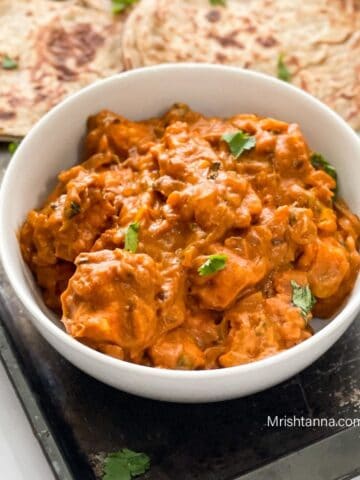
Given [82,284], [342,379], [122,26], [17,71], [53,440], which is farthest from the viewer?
[122,26]

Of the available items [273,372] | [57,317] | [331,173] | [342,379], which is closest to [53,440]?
[57,317]

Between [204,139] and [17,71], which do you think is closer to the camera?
[204,139]

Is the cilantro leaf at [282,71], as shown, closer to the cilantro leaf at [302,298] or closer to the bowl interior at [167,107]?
the bowl interior at [167,107]

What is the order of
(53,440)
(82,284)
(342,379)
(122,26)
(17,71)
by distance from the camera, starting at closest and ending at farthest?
1. (82,284)
2. (53,440)
3. (342,379)
4. (17,71)
5. (122,26)

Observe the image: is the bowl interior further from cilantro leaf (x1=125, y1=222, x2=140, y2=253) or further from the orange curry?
cilantro leaf (x1=125, y1=222, x2=140, y2=253)

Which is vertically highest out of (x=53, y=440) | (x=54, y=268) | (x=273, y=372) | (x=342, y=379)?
(x=54, y=268)

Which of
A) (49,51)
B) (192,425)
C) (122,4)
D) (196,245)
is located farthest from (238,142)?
(122,4)

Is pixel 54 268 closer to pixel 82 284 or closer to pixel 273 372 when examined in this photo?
pixel 82 284
